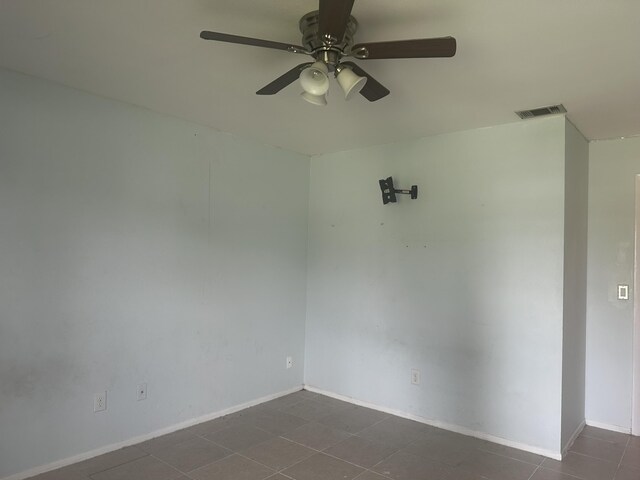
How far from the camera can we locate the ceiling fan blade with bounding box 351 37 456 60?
64.1 inches

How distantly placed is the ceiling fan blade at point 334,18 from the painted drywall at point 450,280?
2.08 metres

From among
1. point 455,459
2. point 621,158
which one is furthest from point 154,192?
point 621,158

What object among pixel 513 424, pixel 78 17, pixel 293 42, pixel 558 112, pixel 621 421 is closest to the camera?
pixel 78 17

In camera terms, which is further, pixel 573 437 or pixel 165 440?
pixel 573 437

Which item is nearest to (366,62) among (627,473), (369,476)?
(369,476)

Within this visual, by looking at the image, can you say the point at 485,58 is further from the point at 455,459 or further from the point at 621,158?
the point at 455,459

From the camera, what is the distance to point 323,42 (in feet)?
5.70

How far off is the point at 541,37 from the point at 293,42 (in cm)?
115

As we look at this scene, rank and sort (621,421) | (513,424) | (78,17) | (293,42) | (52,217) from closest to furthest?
(78,17)
(293,42)
(52,217)
(513,424)
(621,421)

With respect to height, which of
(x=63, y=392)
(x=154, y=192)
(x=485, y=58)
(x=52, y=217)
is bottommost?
(x=63, y=392)

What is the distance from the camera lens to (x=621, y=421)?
3.44 meters

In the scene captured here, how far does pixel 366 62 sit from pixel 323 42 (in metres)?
0.54

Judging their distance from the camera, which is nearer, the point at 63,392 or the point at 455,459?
the point at 63,392

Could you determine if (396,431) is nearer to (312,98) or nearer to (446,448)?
(446,448)
